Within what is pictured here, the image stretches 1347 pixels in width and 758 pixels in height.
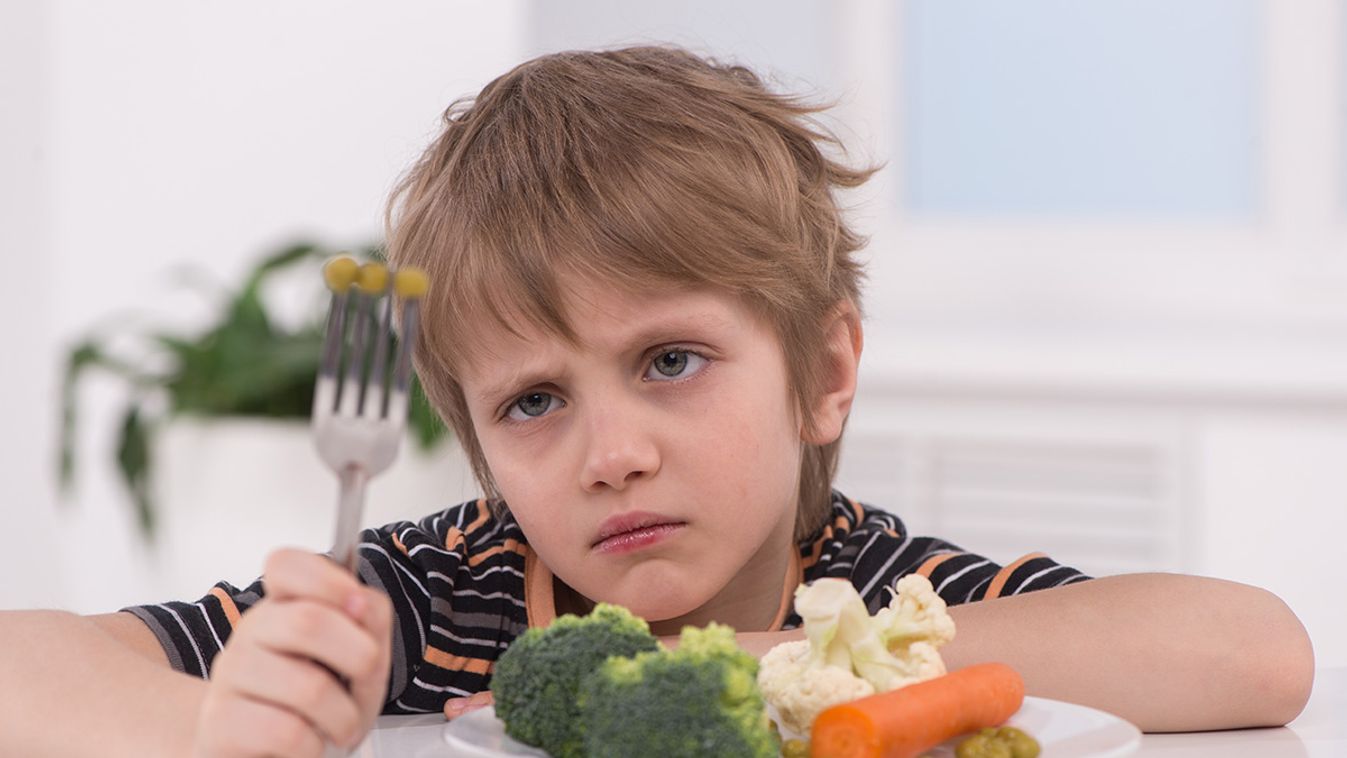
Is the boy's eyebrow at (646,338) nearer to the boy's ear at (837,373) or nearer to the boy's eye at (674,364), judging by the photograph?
the boy's eye at (674,364)

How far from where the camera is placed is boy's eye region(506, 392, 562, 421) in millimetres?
1036

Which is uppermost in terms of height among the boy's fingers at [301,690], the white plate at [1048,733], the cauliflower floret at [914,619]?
the boy's fingers at [301,690]

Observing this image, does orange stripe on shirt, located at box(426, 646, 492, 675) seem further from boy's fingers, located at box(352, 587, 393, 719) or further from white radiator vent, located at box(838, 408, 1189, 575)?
white radiator vent, located at box(838, 408, 1189, 575)

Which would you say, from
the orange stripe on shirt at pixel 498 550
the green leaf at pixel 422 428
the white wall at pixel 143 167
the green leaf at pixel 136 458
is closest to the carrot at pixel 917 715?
the orange stripe on shirt at pixel 498 550

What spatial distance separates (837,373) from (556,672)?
21.0 inches

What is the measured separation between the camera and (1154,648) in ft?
3.03

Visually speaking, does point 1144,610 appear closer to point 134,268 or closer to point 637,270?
point 637,270

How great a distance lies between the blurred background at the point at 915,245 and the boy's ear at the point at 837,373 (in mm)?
1389

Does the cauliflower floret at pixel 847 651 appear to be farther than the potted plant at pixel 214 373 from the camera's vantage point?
No

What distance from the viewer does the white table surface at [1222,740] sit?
84 centimetres

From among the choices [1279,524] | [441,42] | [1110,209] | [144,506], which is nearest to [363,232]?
[441,42]

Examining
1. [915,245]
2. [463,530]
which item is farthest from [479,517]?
[915,245]

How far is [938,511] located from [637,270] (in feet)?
6.29

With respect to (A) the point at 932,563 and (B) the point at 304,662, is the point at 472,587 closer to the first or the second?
(A) the point at 932,563
